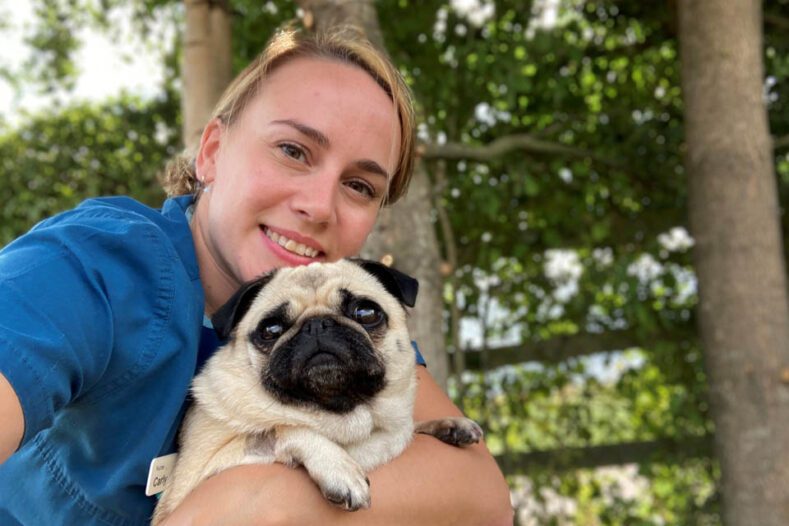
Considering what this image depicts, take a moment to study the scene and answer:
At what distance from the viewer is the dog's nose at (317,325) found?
208 cm

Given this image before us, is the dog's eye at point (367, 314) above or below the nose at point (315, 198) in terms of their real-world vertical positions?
below

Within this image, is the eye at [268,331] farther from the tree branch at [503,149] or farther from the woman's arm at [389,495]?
the tree branch at [503,149]

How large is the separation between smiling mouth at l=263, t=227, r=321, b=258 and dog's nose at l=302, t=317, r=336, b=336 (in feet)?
1.01

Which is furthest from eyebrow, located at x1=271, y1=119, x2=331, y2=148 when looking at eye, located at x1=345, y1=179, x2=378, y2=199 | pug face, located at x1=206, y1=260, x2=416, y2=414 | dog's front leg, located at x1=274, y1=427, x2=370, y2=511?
dog's front leg, located at x1=274, y1=427, x2=370, y2=511

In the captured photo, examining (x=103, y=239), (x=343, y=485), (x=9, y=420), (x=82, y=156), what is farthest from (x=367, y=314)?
(x=82, y=156)

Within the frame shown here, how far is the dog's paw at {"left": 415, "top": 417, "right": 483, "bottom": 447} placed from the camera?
7.48 ft

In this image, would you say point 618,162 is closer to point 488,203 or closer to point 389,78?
point 488,203

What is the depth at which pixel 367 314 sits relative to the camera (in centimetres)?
230

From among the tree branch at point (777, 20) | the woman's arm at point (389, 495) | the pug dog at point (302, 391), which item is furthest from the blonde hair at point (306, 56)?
the tree branch at point (777, 20)

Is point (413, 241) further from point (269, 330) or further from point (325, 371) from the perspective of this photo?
point (325, 371)

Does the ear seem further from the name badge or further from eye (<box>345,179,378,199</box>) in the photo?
the name badge

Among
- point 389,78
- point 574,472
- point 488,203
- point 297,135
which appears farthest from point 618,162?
point 297,135

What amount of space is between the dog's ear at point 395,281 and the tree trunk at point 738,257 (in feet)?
8.63

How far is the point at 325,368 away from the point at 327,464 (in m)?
0.25
